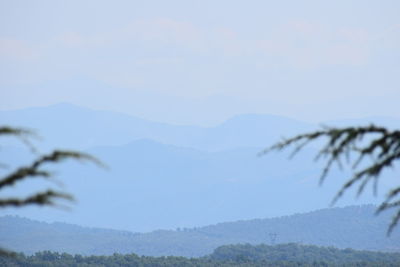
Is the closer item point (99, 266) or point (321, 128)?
point (321, 128)

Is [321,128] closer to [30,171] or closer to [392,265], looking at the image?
[30,171]

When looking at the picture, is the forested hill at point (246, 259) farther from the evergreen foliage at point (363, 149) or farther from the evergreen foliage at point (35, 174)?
the evergreen foliage at point (35, 174)

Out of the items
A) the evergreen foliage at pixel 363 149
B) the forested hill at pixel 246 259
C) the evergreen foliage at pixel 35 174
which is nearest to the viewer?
the evergreen foliage at pixel 35 174

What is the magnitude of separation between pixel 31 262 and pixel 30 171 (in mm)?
104243

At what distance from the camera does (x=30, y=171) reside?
19.6 ft

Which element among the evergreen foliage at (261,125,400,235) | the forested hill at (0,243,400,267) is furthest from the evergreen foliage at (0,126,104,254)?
the forested hill at (0,243,400,267)

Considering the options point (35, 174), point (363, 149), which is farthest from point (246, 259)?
point (35, 174)

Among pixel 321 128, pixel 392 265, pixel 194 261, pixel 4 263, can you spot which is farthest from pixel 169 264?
pixel 321 128

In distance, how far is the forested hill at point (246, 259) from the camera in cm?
10612

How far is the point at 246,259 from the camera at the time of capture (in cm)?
12494

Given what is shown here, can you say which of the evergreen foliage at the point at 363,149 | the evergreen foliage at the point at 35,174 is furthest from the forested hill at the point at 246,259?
the evergreen foliage at the point at 35,174

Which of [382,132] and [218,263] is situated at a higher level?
[218,263]

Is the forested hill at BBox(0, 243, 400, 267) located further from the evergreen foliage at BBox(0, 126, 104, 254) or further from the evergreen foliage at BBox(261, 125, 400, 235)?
the evergreen foliage at BBox(0, 126, 104, 254)

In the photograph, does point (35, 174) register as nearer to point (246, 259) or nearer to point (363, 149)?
point (363, 149)
